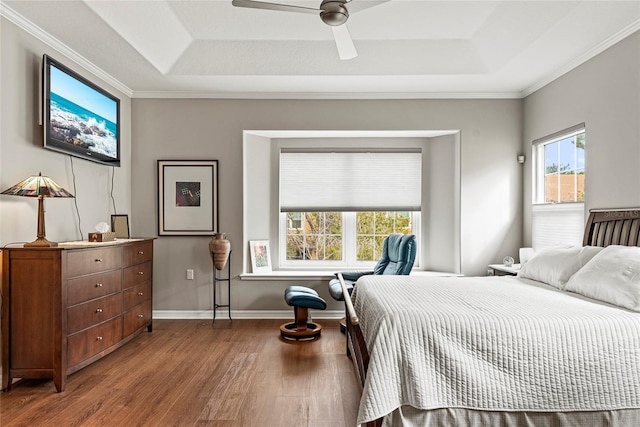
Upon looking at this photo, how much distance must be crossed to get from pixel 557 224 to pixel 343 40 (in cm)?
295

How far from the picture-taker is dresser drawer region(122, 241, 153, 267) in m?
3.89

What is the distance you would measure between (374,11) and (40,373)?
3.69m

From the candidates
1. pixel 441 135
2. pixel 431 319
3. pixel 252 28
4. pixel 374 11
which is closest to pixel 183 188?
pixel 252 28

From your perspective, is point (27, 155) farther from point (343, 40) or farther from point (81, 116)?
point (343, 40)

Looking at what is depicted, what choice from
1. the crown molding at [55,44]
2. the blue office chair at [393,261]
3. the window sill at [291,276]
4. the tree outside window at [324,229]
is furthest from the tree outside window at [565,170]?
the crown molding at [55,44]

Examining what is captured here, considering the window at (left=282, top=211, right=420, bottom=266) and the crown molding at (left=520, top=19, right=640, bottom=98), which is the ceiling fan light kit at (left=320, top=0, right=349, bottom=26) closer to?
the crown molding at (left=520, top=19, right=640, bottom=98)

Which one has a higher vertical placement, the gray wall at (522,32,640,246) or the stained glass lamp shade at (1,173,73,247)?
the gray wall at (522,32,640,246)

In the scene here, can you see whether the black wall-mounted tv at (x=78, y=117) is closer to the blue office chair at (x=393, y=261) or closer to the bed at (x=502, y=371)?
the blue office chair at (x=393, y=261)

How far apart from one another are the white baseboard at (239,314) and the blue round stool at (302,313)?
0.66m

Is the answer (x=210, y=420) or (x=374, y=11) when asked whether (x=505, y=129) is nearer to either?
(x=374, y=11)

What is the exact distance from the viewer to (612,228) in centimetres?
330

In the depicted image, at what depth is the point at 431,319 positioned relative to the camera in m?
2.10

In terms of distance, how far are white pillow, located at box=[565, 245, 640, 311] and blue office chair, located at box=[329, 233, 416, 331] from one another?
5.34 feet

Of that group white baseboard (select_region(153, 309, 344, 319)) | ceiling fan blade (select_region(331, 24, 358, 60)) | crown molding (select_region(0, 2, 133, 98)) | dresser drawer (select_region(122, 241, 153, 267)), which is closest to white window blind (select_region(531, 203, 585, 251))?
white baseboard (select_region(153, 309, 344, 319))
